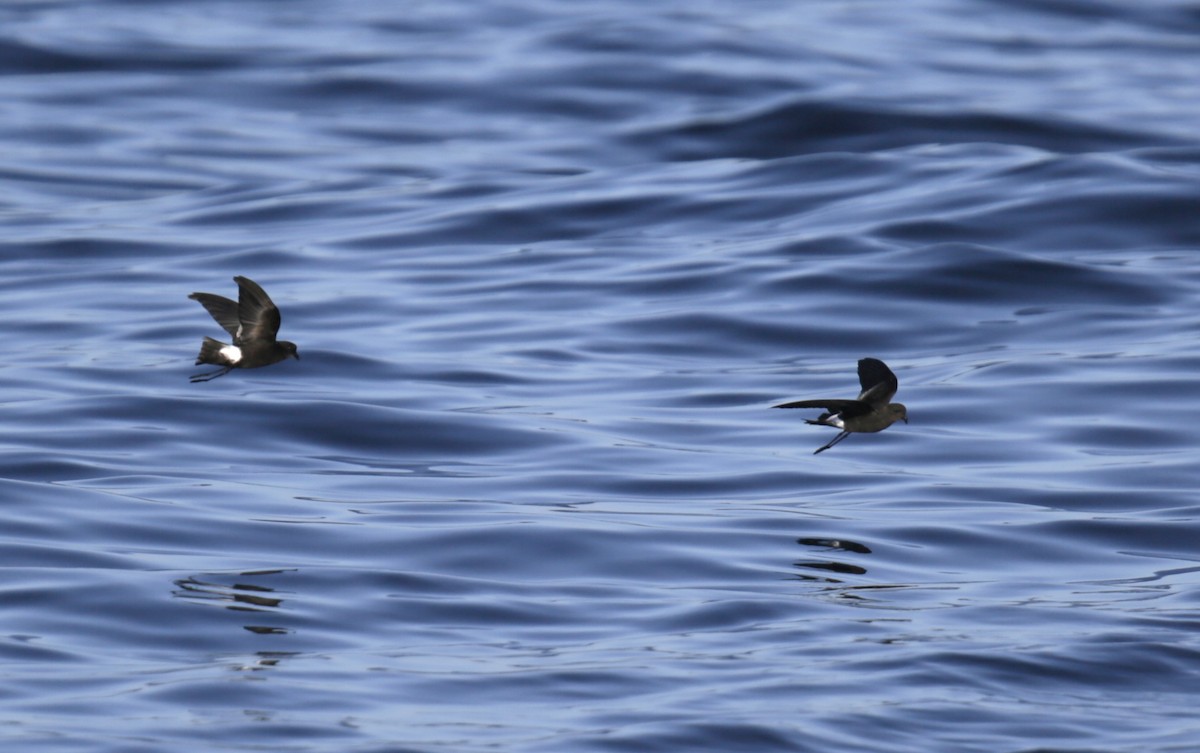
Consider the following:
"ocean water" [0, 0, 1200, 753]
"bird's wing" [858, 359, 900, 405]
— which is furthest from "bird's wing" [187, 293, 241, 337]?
"bird's wing" [858, 359, 900, 405]

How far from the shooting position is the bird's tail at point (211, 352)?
1055cm

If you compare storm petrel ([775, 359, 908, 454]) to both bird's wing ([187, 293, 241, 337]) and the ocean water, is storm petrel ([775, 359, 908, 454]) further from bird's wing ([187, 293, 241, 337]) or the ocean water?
bird's wing ([187, 293, 241, 337])

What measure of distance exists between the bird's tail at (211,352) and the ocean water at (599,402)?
849 mm

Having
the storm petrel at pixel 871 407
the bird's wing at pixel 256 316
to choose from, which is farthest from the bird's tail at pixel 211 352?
the storm petrel at pixel 871 407

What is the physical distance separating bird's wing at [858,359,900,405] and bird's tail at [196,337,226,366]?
11.5 feet

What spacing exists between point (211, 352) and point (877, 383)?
3652 mm

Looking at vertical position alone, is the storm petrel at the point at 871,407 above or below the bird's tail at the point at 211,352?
below

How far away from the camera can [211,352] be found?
1059 cm

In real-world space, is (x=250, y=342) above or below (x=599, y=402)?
above

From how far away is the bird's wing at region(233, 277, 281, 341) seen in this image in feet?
34.4

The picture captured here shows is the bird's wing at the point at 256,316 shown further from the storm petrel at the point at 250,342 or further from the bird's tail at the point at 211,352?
the bird's tail at the point at 211,352

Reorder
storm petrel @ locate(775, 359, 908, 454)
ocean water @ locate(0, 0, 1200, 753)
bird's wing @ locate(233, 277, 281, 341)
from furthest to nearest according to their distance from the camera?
bird's wing @ locate(233, 277, 281, 341)
storm petrel @ locate(775, 359, 908, 454)
ocean water @ locate(0, 0, 1200, 753)

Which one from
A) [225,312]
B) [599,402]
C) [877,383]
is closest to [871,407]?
[877,383]

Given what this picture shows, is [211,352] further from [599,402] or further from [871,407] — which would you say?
[599,402]
